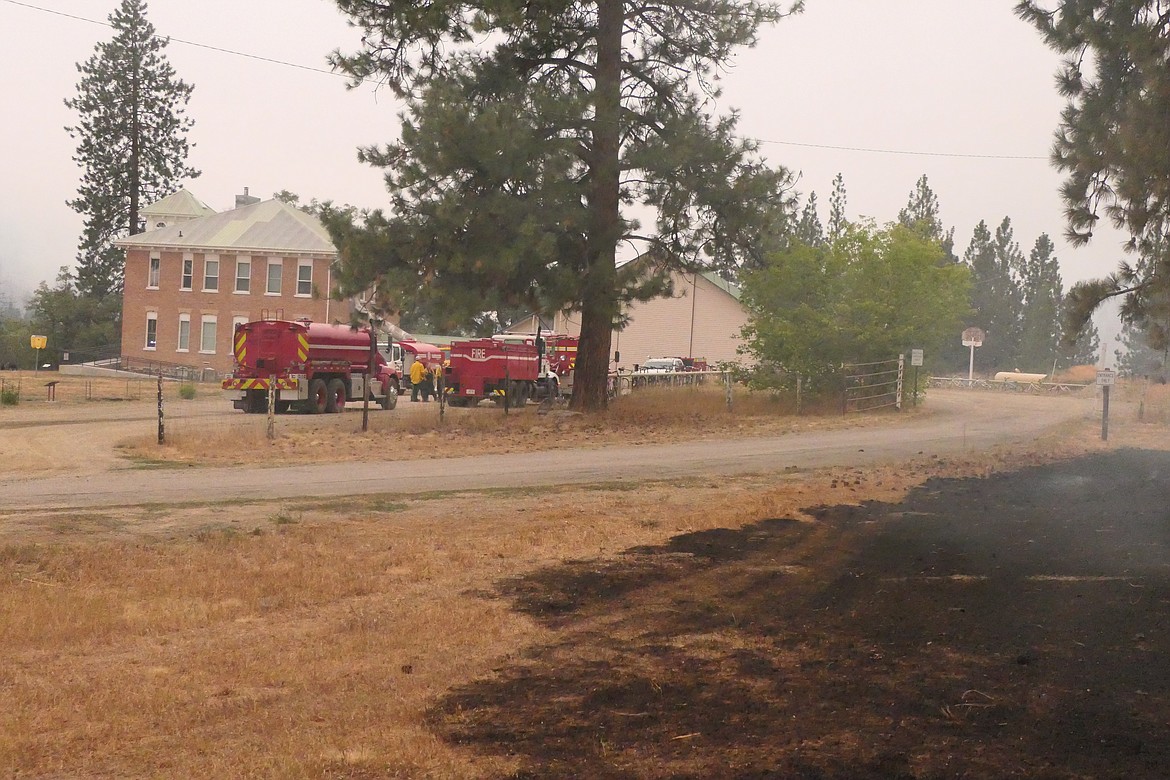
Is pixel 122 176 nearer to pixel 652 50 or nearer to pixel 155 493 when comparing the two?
pixel 652 50

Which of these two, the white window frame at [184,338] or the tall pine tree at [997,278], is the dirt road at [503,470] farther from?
the tall pine tree at [997,278]

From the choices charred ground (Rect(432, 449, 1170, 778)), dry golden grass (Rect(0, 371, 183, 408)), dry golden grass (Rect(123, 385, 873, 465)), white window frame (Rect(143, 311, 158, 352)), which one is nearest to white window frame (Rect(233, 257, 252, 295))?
white window frame (Rect(143, 311, 158, 352))

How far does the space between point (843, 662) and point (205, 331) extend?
57603mm

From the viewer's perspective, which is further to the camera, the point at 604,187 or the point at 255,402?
the point at 255,402

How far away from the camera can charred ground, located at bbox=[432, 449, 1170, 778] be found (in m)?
5.66

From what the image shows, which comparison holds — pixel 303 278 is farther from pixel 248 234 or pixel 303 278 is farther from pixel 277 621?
pixel 277 621

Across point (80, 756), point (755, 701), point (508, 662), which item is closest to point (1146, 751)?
point (755, 701)

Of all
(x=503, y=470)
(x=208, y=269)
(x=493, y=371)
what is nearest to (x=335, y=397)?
(x=493, y=371)

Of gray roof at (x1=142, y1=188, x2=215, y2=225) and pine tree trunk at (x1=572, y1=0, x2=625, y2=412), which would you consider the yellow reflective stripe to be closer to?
pine tree trunk at (x1=572, y1=0, x2=625, y2=412)

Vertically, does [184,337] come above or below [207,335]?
below

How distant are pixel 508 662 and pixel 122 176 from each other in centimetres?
7403

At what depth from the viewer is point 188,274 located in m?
60.7

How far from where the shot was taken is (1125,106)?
15273 mm

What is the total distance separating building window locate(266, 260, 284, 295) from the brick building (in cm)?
5
